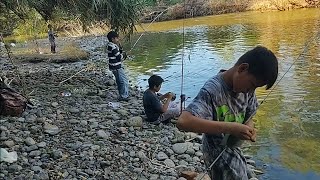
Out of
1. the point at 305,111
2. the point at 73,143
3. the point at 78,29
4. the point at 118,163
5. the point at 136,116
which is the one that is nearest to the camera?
the point at 118,163

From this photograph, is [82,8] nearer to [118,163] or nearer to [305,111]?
[118,163]

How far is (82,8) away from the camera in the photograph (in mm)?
8242

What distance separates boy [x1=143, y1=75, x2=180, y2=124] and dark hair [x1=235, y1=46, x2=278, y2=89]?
4768 millimetres

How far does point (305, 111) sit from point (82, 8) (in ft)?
16.4

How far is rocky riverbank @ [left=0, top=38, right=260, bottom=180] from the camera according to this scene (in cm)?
489

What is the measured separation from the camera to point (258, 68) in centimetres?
230

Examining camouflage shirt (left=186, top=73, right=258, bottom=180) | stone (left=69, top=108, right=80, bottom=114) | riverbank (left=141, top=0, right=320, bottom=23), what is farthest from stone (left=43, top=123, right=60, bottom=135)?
riverbank (left=141, top=0, right=320, bottom=23)

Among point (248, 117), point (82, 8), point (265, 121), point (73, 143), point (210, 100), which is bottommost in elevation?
point (265, 121)

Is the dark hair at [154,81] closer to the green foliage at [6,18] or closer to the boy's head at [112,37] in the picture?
the boy's head at [112,37]

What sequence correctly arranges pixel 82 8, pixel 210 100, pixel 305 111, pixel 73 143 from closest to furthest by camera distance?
pixel 210 100 < pixel 73 143 < pixel 82 8 < pixel 305 111

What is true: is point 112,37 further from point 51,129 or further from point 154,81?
point 51,129

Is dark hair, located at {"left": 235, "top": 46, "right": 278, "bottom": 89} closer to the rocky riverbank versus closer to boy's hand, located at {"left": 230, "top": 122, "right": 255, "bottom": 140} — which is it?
boy's hand, located at {"left": 230, "top": 122, "right": 255, "bottom": 140}

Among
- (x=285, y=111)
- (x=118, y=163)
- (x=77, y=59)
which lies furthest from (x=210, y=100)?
(x=77, y=59)

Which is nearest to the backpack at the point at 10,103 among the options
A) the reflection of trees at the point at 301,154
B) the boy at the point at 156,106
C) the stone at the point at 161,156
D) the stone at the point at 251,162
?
the boy at the point at 156,106
